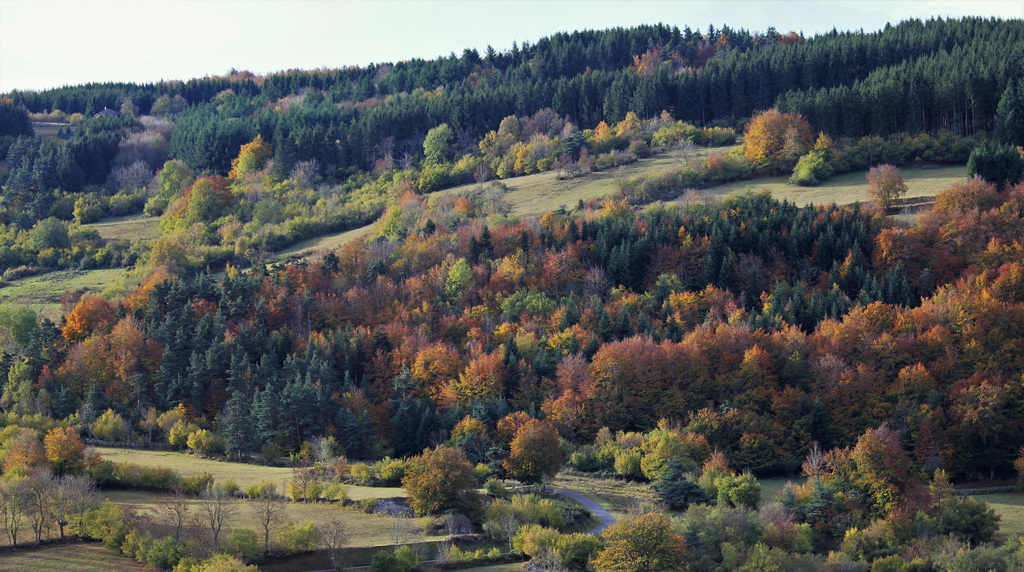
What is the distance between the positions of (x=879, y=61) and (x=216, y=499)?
14090cm

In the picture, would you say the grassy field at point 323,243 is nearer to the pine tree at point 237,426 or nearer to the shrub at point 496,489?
the pine tree at point 237,426

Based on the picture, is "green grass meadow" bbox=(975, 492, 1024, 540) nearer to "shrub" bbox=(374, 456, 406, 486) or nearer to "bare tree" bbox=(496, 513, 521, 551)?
"bare tree" bbox=(496, 513, 521, 551)

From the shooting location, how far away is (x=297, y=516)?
237ft

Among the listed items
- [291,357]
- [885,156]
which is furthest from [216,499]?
[885,156]

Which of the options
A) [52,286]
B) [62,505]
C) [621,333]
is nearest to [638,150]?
[621,333]

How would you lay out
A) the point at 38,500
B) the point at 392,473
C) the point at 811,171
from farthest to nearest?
the point at 811,171 < the point at 392,473 < the point at 38,500

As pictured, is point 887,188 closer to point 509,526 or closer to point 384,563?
point 509,526

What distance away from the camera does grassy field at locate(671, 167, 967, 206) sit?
129875 millimetres

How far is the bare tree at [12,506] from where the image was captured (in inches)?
2625

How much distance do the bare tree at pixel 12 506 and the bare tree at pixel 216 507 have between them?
11.8 metres

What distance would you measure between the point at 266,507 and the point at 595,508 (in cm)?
2585

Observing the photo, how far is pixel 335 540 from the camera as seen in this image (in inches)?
2606

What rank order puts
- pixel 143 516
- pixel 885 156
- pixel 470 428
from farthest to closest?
1. pixel 885 156
2. pixel 470 428
3. pixel 143 516

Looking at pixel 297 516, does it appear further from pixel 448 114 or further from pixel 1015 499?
pixel 448 114
